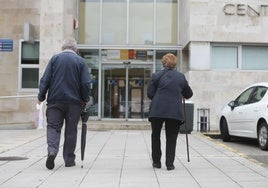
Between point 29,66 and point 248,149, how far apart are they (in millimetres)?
11485

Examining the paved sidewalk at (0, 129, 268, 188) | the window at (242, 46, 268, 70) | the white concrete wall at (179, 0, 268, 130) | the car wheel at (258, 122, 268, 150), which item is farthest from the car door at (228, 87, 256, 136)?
the window at (242, 46, 268, 70)

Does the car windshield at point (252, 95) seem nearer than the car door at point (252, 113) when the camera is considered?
No

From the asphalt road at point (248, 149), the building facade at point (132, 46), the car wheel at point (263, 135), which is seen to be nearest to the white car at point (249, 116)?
the car wheel at point (263, 135)

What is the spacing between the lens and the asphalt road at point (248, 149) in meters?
10.1

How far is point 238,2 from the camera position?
19.0 m

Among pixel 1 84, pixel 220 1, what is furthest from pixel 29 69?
pixel 220 1

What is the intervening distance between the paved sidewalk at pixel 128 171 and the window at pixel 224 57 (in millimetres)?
8384

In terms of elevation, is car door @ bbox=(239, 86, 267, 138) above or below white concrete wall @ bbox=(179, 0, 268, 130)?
below

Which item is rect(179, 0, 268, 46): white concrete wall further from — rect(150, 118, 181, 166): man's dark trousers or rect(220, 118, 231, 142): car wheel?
rect(150, 118, 181, 166): man's dark trousers

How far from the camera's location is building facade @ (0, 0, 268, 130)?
745 inches

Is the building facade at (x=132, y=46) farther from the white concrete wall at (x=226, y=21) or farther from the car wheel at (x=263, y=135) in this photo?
the car wheel at (x=263, y=135)

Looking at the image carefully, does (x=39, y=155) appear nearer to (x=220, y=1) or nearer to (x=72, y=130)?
(x=72, y=130)

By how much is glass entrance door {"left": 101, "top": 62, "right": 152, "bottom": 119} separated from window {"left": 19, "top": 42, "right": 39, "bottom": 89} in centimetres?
290

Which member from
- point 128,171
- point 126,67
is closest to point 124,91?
point 126,67
